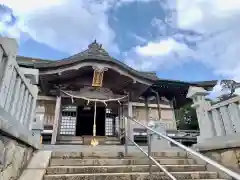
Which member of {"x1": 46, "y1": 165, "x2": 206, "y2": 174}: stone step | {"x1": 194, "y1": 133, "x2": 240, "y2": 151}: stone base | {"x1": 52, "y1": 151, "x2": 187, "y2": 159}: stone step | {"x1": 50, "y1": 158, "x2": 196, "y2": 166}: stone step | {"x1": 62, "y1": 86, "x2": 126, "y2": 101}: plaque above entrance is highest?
{"x1": 62, "y1": 86, "x2": 126, "y2": 101}: plaque above entrance

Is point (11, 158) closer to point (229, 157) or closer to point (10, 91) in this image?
point (10, 91)

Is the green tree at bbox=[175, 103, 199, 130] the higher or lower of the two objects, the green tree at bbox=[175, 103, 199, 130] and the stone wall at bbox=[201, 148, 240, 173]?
the higher

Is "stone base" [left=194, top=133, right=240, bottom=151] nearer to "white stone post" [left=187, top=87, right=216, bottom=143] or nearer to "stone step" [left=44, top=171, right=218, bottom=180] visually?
"white stone post" [left=187, top=87, right=216, bottom=143]

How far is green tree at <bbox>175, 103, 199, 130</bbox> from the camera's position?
21.4 metres

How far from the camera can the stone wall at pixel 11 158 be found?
7.15 ft

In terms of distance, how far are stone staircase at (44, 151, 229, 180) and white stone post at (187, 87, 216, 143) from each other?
723 mm

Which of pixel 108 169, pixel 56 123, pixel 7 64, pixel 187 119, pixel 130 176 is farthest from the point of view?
pixel 187 119

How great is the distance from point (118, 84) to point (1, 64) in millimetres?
7808

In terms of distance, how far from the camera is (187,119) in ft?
73.5

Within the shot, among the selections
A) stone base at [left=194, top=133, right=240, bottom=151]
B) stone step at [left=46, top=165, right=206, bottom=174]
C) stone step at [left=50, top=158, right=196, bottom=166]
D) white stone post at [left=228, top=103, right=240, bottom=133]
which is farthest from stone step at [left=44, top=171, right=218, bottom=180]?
white stone post at [left=228, top=103, right=240, bottom=133]

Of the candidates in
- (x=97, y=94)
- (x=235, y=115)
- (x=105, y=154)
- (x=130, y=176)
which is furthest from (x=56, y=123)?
(x=235, y=115)

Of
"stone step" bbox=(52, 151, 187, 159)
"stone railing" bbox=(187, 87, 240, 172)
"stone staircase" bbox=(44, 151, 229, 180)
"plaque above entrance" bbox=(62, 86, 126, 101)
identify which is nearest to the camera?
"stone staircase" bbox=(44, 151, 229, 180)

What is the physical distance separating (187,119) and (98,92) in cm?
1544

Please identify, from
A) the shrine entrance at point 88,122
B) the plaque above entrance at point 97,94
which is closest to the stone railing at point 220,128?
the plaque above entrance at point 97,94
